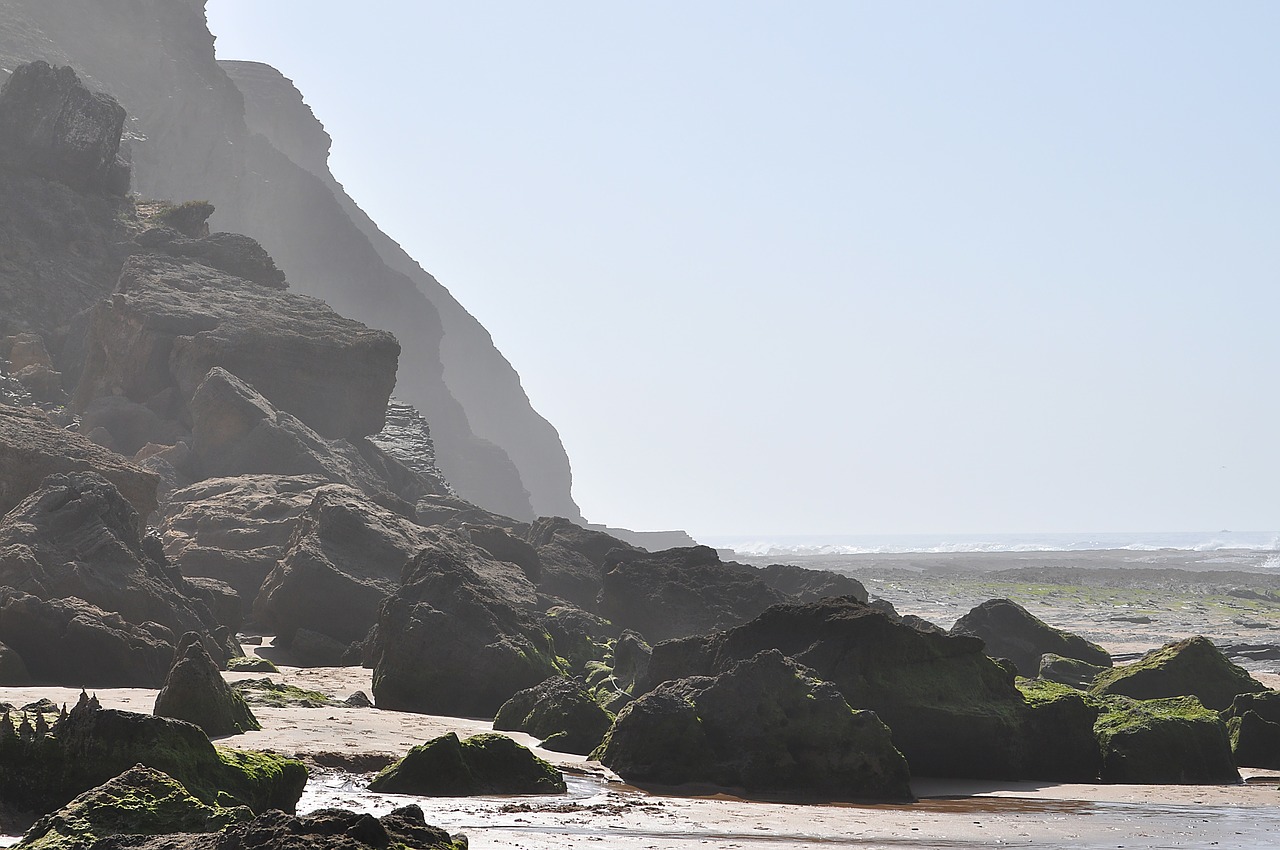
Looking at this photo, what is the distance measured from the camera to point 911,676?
53.4 feet

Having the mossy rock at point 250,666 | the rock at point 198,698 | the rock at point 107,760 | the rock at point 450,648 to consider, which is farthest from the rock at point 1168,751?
the mossy rock at point 250,666

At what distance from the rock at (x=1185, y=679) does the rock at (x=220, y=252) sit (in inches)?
1373

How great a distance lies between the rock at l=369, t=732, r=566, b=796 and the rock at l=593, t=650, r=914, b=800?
61.6 inches

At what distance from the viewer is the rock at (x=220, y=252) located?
152 ft

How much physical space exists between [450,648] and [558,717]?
11.0 ft

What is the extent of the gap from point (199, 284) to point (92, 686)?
2888cm

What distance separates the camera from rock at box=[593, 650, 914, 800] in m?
13.9

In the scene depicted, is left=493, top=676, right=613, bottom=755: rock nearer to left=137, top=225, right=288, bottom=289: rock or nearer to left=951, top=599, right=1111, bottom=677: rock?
left=951, top=599, right=1111, bottom=677: rock

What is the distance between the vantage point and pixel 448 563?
2062cm

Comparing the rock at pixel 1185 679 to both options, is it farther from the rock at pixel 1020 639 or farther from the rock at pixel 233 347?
the rock at pixel 233 347

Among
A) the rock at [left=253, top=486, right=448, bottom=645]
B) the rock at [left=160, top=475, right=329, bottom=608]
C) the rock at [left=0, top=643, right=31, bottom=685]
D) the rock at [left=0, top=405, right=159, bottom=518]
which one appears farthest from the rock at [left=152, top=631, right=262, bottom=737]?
the rock at [left=160, top=475, right=329, bottom=608]

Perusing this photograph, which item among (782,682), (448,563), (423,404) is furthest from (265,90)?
(782,682)

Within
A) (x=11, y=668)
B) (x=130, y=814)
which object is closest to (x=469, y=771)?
(x=130, y=814)

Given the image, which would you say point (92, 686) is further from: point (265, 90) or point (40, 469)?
point (265, 90)
